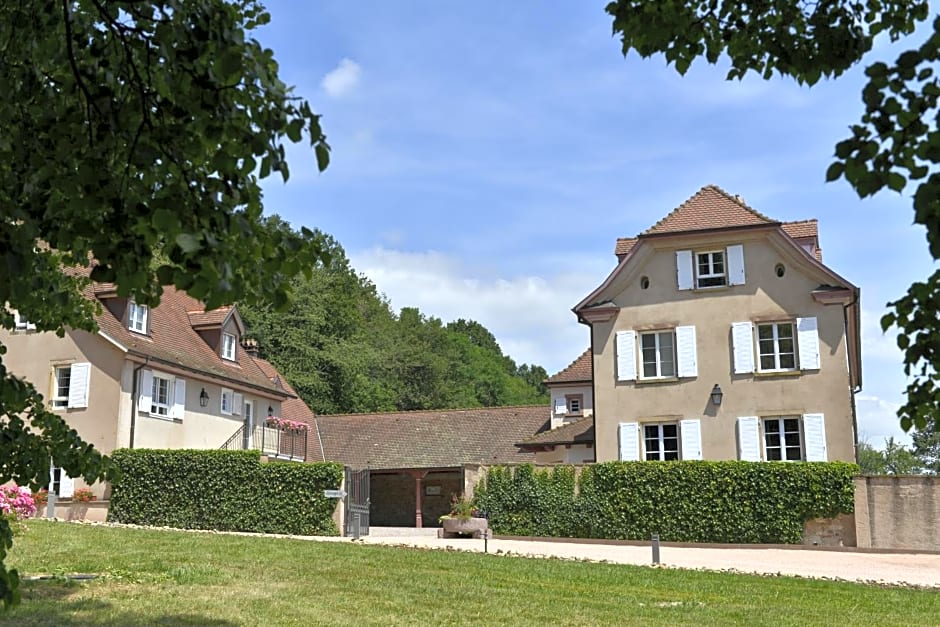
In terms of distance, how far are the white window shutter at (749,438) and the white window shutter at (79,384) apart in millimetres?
18340

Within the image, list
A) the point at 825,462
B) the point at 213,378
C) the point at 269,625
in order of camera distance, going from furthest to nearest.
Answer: the point at 213,378, the point at 825,462, the point at 269,625

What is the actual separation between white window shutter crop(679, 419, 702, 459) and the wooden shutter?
194cm

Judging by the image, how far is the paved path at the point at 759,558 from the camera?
698 inches

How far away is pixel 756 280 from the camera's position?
26375 millimetres

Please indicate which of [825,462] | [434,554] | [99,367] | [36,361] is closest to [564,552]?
[434,554]

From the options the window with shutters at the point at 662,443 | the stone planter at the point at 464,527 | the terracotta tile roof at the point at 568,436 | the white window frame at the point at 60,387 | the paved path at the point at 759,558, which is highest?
the white window frame at the point at 60,387

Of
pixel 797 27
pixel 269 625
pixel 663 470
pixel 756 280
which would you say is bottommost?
pixel 269 625

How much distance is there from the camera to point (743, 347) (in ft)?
85.5

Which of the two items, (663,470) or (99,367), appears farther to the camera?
(99,367)

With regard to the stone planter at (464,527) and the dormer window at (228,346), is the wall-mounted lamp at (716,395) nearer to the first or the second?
the stone planter at (464,527)

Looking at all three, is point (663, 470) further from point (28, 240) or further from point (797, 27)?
point (28, 240)

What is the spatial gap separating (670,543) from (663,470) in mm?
1779


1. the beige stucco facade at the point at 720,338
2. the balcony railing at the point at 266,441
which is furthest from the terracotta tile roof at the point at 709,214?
the balcony railing at the point at 266,441

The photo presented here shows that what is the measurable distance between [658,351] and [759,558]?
7.75 metres
